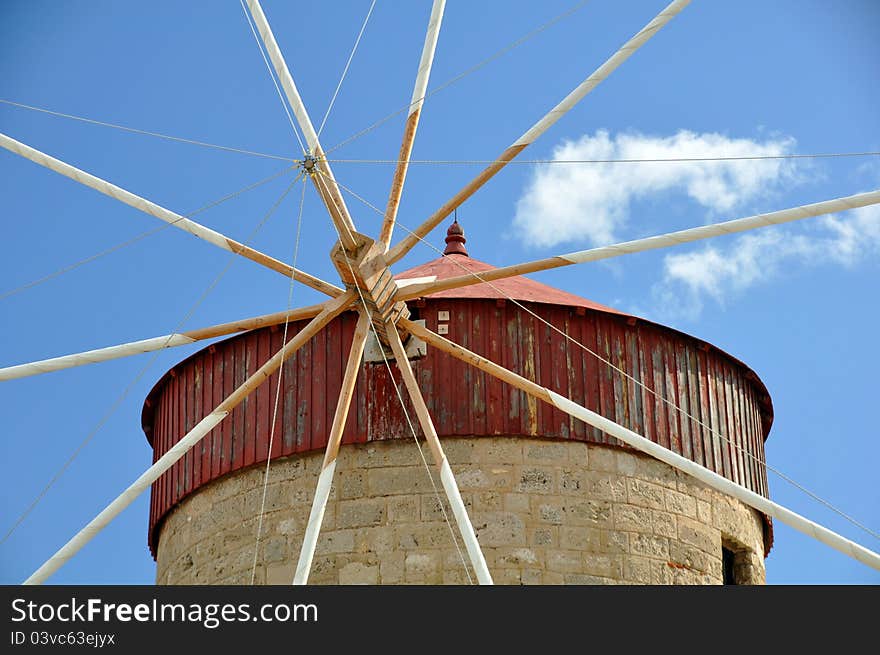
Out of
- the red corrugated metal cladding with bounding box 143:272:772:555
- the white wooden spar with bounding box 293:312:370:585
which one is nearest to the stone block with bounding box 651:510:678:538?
the red corrugated metal cladding with bounding box 143:272:772:555

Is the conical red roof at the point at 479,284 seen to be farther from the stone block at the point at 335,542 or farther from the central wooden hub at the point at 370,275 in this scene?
the stone block at the point at 335,542

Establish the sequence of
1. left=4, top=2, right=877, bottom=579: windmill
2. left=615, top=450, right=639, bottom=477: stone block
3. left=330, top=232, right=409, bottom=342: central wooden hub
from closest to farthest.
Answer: left=4, top=2, right=877, bottom=579: windmill, left=330, top=232, right=409, bottom=342: central wooden hub, left=615, top=450, right=639, bottom=477: stone block

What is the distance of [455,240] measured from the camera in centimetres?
2073

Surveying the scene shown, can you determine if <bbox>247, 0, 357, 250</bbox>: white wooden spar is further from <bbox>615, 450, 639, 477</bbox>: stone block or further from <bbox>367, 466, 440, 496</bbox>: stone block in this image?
<bbox>615, 450, 639, 477</bbox>: stone block

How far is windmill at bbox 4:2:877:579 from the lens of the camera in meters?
15.3

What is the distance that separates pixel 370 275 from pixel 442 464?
183 centimetres

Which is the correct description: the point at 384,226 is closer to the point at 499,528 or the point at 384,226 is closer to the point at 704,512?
the point at 499,528

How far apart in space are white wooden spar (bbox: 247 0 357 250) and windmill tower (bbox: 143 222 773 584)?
92.3 inches

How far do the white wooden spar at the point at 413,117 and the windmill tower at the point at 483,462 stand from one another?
1.85m

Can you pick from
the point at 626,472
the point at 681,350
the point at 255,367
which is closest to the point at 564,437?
the point at 626,472

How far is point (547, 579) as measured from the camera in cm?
1738

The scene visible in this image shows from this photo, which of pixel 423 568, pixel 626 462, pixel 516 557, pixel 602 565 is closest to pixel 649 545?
pixel 602 565
